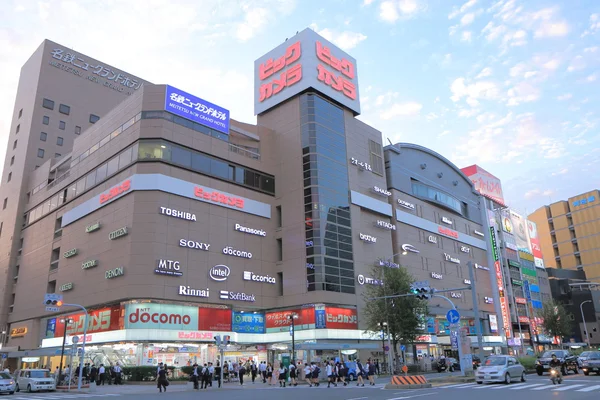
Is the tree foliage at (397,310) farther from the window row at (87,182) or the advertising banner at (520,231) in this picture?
the advertising banner at (520,231)

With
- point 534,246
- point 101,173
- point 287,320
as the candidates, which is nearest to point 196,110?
point 101,173

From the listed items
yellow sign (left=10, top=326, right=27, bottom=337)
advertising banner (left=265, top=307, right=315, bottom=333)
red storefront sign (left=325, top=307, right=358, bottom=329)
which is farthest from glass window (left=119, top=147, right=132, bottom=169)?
yellow sign (left=10, top=326, right=27, bottom=337)

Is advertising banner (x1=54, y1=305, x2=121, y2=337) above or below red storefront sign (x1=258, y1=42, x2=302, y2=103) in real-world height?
below

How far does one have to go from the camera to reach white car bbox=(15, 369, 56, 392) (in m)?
34.1

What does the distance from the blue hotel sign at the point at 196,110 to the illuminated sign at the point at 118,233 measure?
14070 millimetres

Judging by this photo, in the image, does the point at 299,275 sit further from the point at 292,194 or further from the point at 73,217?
the point at 73,217

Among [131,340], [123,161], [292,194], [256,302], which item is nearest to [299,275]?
[256,302]

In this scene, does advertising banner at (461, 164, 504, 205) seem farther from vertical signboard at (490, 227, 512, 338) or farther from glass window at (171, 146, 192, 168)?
glass window at (171, 146, 192, 168)

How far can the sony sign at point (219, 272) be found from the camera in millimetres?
52844

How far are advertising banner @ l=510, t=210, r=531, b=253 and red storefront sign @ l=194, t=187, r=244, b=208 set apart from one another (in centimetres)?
7354

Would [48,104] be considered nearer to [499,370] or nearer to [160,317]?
[160,317]

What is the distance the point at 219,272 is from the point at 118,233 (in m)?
11.4

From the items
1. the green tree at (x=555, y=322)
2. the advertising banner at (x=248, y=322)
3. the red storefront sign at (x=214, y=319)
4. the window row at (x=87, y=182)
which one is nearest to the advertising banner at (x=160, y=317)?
the red storefront sign at (x=214, y=319)

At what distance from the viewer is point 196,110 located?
185ft
